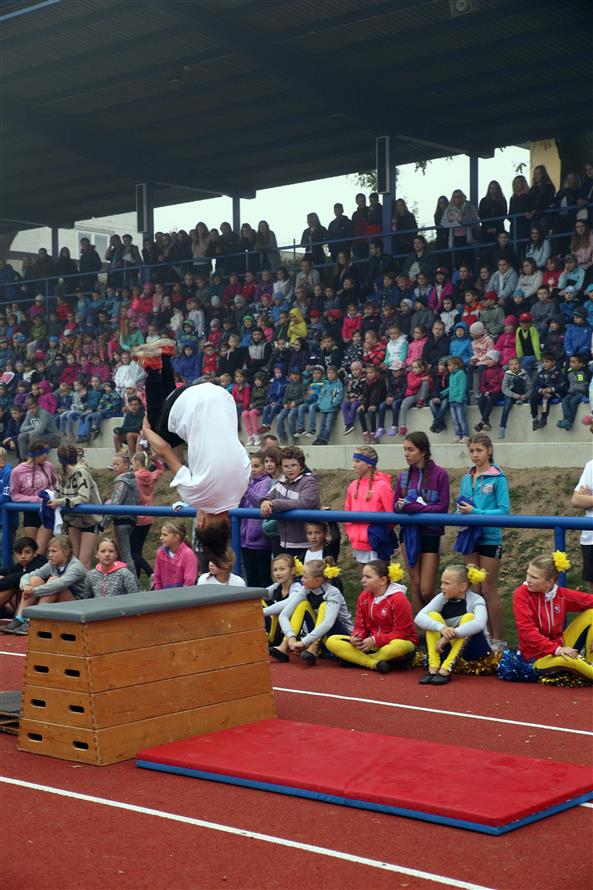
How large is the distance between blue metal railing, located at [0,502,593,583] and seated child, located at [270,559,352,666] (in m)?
0.48

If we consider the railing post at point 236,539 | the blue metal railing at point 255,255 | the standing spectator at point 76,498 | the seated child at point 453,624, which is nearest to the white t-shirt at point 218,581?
the railing post at point 236,539

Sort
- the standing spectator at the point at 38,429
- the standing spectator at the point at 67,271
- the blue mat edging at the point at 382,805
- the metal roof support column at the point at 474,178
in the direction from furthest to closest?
the standing spectator at the point at 67,271
the metal roof support column at the point at 474,178
the standing spectator at the point at 38,429
the blue mat edging at the point at 382,805

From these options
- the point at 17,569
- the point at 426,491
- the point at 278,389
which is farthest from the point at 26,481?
the point at 278,389

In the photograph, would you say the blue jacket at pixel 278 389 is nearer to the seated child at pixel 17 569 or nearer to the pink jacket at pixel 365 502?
the seated child at pixel 17 569

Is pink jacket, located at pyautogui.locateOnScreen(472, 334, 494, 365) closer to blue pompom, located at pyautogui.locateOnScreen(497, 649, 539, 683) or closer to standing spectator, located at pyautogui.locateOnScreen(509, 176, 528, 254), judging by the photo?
standing spectator, located at pyautogui.locateOnScreen(509, 176, 528, 254)

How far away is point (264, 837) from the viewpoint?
16.9 ft

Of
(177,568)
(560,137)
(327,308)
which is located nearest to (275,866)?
(177,568)

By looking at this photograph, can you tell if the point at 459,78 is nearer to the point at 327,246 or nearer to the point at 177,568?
the point at 327,246

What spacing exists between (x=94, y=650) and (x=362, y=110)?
1487 cm

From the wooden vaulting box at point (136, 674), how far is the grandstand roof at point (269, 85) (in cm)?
1138

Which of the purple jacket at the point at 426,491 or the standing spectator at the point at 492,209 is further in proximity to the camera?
the standing spectator at the point at 492,209

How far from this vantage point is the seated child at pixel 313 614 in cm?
921

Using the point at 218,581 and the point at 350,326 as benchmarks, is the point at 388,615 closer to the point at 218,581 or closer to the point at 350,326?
the point at 218,581

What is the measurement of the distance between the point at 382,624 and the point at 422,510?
1.01 meters
